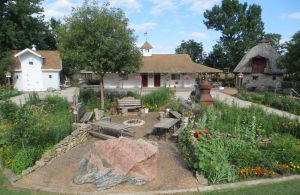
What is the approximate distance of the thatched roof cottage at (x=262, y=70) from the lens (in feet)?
109

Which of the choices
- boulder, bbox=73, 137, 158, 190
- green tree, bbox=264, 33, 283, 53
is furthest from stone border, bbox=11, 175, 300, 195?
green tree, bbox=264, 33, 283, 53

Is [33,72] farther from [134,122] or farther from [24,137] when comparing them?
[24,137]

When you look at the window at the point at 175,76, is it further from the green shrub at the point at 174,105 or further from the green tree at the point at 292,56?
the green shrub at the point at 174,105

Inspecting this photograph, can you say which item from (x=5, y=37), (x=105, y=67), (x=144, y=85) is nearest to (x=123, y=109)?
(x=105, y=67)

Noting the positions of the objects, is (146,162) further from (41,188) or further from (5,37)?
(5,37)

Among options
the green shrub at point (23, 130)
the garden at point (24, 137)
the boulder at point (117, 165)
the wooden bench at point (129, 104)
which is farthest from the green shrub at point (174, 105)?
the green shrub at point (23, 130)

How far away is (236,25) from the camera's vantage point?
45250 mm

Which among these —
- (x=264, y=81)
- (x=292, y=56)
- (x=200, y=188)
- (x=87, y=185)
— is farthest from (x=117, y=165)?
(x=264, y=81)

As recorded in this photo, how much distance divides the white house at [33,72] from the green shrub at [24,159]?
25.4 metres

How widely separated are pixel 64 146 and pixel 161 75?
2645cm

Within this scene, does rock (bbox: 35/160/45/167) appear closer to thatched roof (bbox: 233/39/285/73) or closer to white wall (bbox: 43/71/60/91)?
white wall (bbox: 43/71/60/91)

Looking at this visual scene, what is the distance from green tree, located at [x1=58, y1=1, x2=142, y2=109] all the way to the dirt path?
7.50 meters

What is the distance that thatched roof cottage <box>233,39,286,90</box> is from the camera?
33281 millimetres

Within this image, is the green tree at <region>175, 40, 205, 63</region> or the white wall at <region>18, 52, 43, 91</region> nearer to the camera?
the white wall at <region>18, 52, 43, 91</region>
